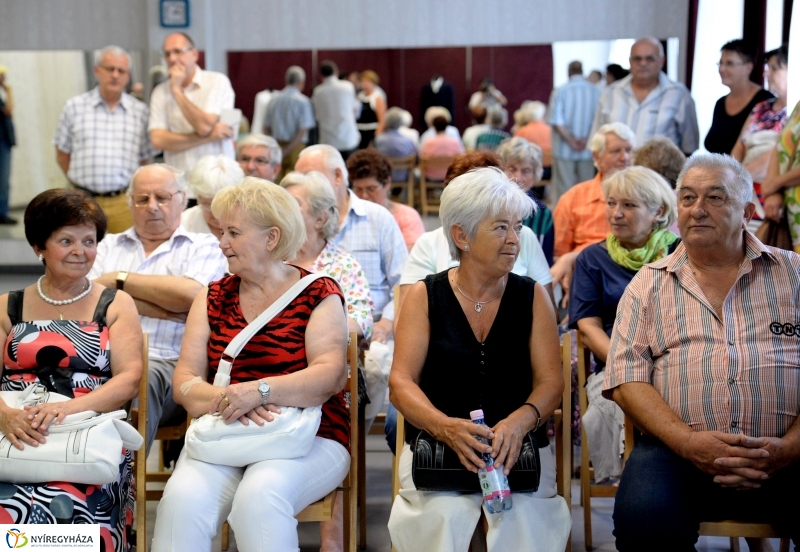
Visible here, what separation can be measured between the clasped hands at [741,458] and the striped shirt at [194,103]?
14.7 feet

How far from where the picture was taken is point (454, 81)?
877cm

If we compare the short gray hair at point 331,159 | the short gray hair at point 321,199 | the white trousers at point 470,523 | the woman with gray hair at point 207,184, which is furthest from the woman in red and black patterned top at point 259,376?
the short gray hair at point 331,159

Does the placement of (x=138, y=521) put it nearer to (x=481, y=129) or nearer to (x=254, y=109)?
(x=254, y=109)

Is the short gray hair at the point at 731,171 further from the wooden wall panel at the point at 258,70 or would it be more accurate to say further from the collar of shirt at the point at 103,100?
the wooden wall panel at the point at 258,70

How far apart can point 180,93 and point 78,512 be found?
4.08 m

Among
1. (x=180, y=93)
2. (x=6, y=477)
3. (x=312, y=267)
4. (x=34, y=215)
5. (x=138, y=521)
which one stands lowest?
(x=138, y=521)

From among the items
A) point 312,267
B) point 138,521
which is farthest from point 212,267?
point 138,521

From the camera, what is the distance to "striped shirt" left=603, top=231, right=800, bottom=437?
272cm

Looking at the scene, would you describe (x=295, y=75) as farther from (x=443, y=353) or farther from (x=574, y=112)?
(x=443, y=353)

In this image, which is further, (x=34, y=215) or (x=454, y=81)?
(x=454, y=81)

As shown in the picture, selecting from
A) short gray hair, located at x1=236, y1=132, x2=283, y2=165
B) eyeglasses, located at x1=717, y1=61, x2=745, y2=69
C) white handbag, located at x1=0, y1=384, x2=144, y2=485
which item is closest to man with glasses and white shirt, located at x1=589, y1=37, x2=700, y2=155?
eyeglasses, located at x1=717, y1=61, x2=745, y2=69

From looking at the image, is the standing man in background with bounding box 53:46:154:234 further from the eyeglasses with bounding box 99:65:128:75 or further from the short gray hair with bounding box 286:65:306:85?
the short gray hair with bounding box 286:65:306:85

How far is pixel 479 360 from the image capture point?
282cm

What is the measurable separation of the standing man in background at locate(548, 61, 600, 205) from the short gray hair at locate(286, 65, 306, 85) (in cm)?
225
